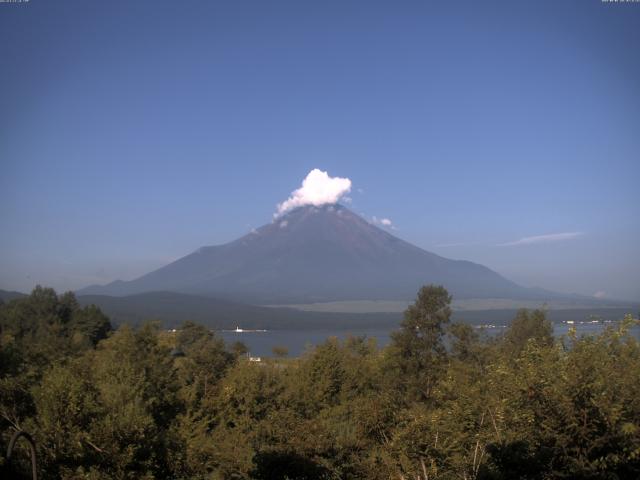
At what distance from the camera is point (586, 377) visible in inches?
388

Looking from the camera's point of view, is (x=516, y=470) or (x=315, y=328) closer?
(x=516, y=470)

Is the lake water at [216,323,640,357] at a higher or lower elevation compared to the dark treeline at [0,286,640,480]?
lower

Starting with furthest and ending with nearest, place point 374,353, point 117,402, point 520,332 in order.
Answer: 1. point 374,353
2. point 520,332
3. point 117,402

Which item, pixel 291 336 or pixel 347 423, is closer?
pixel 347 423

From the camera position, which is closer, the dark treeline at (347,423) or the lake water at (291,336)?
the dark treeline at (347,423)

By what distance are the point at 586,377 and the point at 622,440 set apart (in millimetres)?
1162

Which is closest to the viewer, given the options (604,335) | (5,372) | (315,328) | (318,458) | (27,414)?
(604,335)

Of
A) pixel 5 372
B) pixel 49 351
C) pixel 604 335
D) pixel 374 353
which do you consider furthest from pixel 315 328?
pixel 604 335

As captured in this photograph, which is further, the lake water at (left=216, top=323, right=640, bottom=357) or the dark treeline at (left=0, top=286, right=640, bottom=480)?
the lake water at (left=216, top=323, right=640, bottom=357)

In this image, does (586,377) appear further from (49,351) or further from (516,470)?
(49,351)

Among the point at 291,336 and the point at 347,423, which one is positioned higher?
the point at 347,423

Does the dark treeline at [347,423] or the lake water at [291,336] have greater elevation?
the dark treeline at [347,423]

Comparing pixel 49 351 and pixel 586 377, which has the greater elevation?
pixel 586 377

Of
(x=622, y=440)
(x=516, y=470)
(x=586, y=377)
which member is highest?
(x=586, y=377)
